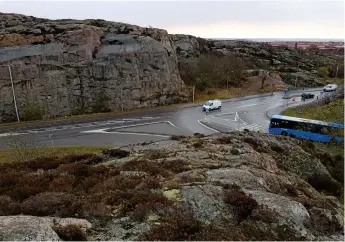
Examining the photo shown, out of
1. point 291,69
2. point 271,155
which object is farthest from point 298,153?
point 291,69

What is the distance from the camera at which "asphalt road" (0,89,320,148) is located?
42.2 metres

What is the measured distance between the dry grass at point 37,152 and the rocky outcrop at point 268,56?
224 feet

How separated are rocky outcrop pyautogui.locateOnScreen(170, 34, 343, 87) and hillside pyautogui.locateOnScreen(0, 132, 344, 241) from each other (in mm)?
82682

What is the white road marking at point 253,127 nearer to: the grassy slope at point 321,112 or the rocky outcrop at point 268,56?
the grassy slope at point 321,112

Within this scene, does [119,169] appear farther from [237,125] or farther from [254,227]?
[237,125]

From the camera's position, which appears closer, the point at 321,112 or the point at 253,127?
the point at 321,112

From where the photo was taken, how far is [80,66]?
204 ft

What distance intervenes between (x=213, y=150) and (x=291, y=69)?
107m

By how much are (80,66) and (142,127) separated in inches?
784

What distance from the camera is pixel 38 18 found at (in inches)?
2694

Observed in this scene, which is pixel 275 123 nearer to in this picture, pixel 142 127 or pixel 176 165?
pixel 142 127

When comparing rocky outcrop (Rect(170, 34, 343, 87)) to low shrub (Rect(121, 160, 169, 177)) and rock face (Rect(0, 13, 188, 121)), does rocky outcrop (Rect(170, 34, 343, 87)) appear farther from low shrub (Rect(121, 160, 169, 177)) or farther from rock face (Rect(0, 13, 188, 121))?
low shrub (Rect(121, 160, 169, 177))

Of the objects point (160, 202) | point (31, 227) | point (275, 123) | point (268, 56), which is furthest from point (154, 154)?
point (268, 56)

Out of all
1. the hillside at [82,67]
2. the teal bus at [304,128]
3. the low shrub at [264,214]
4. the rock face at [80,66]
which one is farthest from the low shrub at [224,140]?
Answer: the rock face at [80,66]
